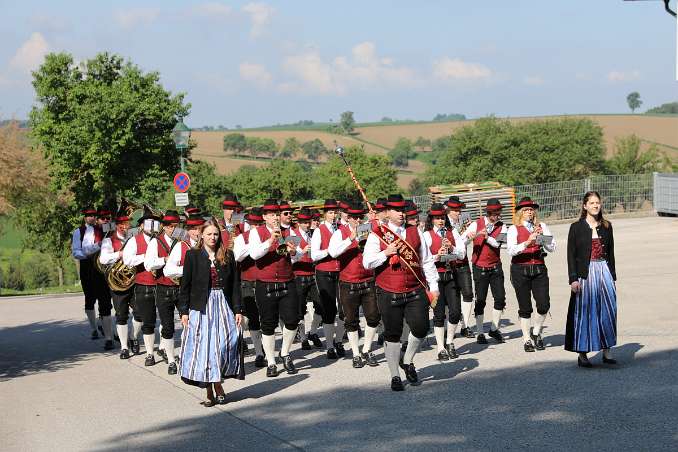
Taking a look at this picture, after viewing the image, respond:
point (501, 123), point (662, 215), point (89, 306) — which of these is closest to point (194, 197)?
point (501, 123)

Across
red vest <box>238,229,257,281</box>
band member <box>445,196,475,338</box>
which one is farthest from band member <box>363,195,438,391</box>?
band member <box>445,196,475,338</box>

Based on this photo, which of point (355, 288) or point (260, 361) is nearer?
point (355, 288)

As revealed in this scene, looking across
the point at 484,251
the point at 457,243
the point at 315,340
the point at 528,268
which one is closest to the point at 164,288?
the point at 315,340

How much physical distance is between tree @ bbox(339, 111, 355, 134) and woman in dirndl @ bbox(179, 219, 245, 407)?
124m

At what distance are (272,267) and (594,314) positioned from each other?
3.68 meters

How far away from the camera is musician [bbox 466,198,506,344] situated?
13.1 meters

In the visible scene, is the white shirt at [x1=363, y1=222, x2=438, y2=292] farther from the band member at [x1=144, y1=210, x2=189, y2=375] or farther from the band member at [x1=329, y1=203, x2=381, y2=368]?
the band member at [x1=144, y1=210, x2=189, y2=375]

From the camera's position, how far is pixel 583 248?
10.9m

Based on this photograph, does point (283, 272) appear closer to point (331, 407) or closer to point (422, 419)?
point (331, 407)

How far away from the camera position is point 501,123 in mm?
68688

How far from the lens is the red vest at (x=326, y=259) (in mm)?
12578

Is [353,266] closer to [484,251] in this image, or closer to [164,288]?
[484,251]

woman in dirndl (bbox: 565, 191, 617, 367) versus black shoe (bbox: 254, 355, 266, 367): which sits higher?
woman in dirndl (bbox: 565, 191, 617, 367)

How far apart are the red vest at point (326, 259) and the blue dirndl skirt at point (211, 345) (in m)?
3.07
